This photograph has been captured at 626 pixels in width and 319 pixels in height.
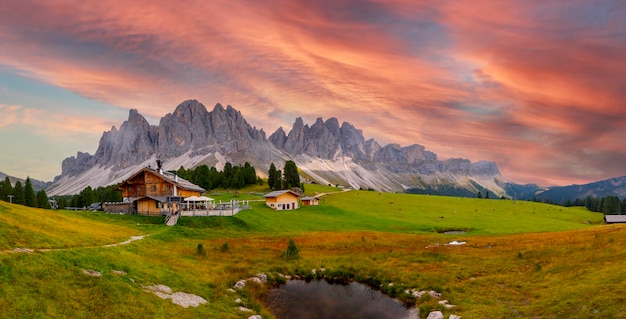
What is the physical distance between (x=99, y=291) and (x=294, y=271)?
2023cm

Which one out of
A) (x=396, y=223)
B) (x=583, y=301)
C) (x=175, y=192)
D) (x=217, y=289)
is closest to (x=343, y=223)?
(x=396, y=223)

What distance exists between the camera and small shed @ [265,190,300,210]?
98312 millimetres

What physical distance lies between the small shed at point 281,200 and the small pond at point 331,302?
6307 cm

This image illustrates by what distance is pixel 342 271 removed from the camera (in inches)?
1500

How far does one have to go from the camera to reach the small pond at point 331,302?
27594 mm

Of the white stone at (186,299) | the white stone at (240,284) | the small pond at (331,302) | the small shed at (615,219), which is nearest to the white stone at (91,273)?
the white stone at (186,299)

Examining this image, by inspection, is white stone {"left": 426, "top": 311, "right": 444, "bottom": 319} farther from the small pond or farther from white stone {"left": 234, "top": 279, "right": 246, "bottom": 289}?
white stone {"left": 234, "top": 279, "right": 246, "bottom": 289}

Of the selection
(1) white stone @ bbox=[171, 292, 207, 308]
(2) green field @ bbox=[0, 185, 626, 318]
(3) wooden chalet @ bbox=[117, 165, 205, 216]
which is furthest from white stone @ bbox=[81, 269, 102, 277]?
(3) wooden chalet @ bbox=[117, 165, 205, 216]

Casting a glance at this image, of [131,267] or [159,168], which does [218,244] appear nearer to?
[131,267]

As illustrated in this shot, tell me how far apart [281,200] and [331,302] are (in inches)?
→ 2776

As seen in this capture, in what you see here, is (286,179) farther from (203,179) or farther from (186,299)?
(186,299)

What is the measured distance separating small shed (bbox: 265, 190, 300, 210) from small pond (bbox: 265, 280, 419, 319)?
2483 inches

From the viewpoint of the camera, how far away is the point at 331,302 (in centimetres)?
3052

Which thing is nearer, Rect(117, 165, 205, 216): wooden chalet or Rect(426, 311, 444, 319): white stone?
Rect(426, 311, 444, 319): white stone
